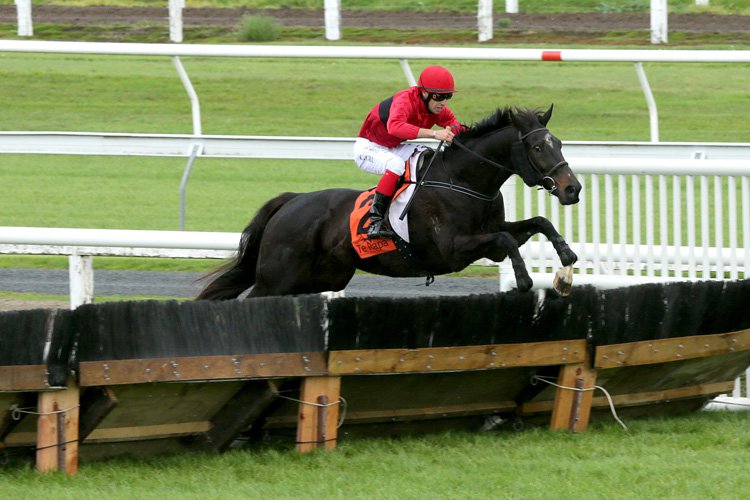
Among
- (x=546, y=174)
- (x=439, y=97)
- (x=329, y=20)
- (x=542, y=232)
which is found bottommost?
(x=542, y=232)

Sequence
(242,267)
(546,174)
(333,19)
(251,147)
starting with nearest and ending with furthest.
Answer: (546,174) → (242,267) → (251,147) → (333,19)

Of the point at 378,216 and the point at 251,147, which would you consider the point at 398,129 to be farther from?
the point at 251,147

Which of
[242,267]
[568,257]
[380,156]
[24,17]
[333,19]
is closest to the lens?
[568,257]

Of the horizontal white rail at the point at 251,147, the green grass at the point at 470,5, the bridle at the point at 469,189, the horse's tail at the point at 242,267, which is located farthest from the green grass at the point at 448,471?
the green grass at the point at 470,5

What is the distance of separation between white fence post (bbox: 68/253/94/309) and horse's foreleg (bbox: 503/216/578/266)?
7.06 ft

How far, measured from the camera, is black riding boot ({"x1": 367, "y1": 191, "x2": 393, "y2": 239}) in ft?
22.0

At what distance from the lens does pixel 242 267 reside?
7.43 meters

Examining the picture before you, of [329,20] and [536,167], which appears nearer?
[536,167]

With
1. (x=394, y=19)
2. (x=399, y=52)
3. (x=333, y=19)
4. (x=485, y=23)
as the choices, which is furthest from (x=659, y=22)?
(x=399, y=52)

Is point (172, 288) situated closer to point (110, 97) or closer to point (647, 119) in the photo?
point (110, 97)

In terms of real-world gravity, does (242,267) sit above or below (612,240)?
below

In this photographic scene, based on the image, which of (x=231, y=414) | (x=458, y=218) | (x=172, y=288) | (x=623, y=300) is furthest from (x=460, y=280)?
(x=231, y=414)

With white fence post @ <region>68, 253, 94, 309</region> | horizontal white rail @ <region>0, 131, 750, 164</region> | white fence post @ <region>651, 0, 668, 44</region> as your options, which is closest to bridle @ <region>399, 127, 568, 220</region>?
white fence post @ <region>68, 253, 94, 309</region>

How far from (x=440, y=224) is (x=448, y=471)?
192 centimetres
